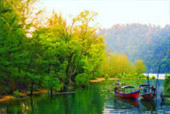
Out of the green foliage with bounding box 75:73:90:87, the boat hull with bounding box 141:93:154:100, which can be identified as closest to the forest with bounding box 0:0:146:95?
the green foliage with bounding box 75:73:90:87

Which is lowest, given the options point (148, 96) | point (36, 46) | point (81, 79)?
point (148, 96)

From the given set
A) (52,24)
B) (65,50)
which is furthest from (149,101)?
(52,24)

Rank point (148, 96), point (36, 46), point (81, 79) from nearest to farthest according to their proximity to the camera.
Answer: point (148, 96), point (36, 46), point (81, 79)

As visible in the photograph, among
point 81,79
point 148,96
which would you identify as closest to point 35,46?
point 81,79

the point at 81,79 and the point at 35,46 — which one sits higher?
the point at 35,46

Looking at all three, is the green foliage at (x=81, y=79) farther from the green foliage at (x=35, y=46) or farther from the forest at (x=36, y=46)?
the green foliage at (x=35, y=46)

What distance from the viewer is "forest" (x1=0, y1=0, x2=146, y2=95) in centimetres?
4425

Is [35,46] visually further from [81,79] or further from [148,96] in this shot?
[148,96]

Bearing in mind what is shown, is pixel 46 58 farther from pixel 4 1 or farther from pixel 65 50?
pixel 4 1

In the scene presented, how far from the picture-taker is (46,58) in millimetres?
52031

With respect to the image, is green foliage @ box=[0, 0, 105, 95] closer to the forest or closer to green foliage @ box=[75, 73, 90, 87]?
the forest

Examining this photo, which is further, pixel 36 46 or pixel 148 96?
pixel 36 46

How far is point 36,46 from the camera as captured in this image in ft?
164

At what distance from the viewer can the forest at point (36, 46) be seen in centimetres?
4425
